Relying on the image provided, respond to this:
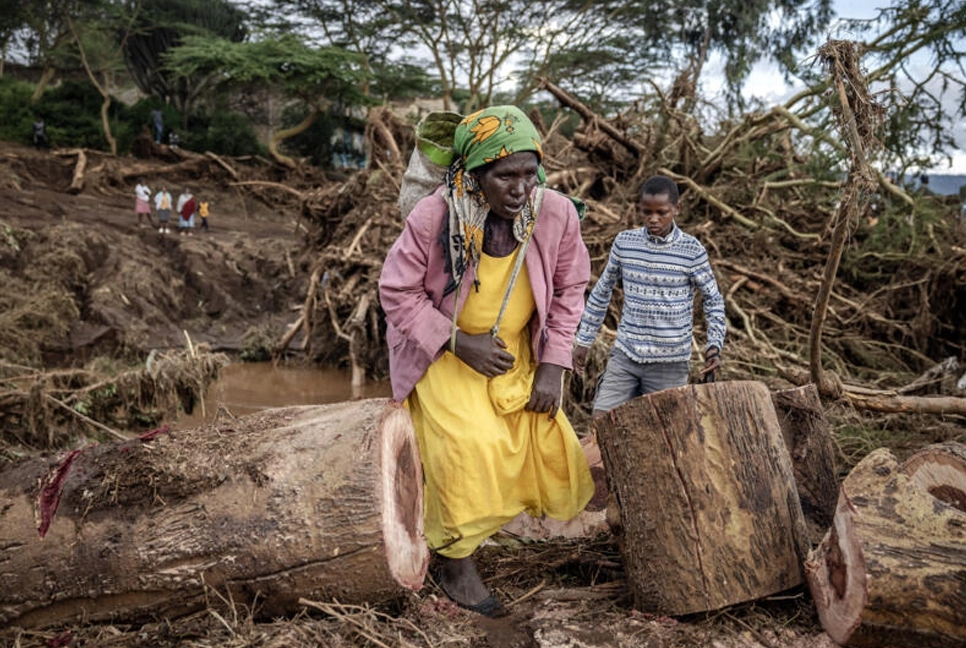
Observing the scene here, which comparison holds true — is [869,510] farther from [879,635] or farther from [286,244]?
[286,244]

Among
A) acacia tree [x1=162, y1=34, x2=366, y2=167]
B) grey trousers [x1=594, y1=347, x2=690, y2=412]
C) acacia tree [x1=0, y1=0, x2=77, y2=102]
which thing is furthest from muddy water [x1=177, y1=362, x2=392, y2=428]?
acacia tree [x1=0, y1=0, x2=77, y2=102]

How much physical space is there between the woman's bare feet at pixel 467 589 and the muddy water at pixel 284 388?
460cm

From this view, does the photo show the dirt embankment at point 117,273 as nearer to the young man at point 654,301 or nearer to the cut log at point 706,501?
the young man at point 654,301

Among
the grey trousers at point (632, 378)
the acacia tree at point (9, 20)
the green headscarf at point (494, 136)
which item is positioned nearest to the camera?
the green headscarf at point (494, 136)

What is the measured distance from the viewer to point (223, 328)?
39.1 ft

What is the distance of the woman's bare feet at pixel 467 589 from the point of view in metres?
2.42

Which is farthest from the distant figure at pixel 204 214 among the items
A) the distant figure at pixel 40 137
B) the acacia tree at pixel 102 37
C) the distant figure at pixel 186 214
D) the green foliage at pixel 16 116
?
the green foliage at pixel 16 116

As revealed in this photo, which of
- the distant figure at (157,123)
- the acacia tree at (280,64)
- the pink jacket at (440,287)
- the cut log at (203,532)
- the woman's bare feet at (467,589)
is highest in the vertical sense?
the acacia tree at (280,64)

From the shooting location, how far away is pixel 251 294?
1337cm

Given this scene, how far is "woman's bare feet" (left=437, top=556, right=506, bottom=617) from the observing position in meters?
2.42

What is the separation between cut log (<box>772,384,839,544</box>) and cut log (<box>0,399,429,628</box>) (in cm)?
151

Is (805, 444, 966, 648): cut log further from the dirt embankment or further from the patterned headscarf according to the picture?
the dirt embankment

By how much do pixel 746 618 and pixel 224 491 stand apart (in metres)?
1.63

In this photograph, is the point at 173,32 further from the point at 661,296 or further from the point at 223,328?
the point at 661,296
